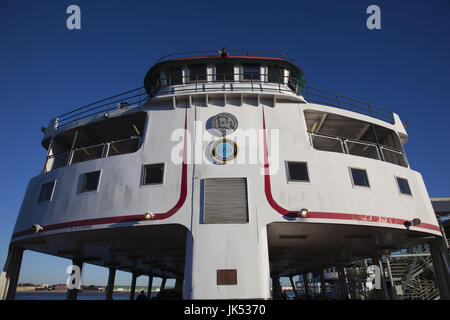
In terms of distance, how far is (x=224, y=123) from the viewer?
46.3 feet

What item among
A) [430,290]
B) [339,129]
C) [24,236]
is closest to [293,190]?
[339,129]

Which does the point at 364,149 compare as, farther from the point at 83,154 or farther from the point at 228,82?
the point at 83,154

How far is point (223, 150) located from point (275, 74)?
7371 mm

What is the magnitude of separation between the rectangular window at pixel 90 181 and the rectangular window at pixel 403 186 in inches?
601

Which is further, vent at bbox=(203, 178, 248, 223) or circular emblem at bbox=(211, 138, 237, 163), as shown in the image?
circular emblem at bbox=(211, 138, 237, 163)

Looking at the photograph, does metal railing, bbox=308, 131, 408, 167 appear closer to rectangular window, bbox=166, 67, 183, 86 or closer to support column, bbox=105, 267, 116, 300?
rectangular window, bbox=166, 67, 183, 86

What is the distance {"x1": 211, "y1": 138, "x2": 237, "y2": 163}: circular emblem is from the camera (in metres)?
13.1

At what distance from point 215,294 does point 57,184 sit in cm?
1006

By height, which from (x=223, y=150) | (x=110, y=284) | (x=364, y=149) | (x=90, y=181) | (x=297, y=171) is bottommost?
(x=110, y=284)

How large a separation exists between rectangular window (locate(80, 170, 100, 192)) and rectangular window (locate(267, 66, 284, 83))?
11.3 meters

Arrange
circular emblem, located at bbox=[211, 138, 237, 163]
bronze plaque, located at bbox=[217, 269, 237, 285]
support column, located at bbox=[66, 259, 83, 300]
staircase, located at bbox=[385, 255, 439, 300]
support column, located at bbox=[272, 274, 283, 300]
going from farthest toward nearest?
1. support column, located at bbox=[272, 274, 283, 300]
2. staircase, located at bbox=[385, 255, 439, 300]
3. support column, located at bbox=[66, 259, 83, 300]
4. circular emblem, located at bbox=[211, 138, 237, 163]
5. bronze plaque, located at bbox=[217, 269, 237, 285]

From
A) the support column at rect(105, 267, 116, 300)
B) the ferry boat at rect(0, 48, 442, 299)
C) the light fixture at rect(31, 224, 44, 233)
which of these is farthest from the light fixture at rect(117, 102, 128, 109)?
the support column at rect(105, 267, 116, 300)

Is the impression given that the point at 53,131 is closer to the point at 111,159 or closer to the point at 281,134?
the point at 111,159

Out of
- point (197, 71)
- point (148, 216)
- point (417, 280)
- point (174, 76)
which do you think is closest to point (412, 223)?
point (148, 216)
